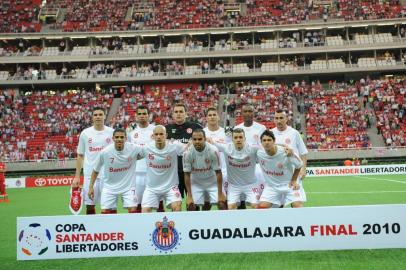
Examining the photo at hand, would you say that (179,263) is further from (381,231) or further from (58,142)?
(58,142)

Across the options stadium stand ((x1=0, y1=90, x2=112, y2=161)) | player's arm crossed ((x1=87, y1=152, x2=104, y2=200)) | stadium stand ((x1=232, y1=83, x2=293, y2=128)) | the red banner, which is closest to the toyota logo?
the red banner

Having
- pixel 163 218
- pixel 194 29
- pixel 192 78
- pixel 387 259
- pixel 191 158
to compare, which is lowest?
pixel 387 259

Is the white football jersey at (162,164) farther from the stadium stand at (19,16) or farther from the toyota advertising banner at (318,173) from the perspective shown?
the stadium stand at (19,16)

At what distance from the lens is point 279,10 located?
55.3 metres

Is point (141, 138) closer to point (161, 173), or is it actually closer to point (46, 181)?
point (161, 173)

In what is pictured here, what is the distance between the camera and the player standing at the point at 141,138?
410 inches

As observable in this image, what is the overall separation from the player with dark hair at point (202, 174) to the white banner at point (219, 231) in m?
1.33

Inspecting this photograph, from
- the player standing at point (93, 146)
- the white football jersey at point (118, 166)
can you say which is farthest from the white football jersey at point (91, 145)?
the white football jersey at point (118, 166)

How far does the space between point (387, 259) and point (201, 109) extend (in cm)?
3875

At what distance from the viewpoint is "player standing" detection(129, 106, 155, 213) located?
410 inches

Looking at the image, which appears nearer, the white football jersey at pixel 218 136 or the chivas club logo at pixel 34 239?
the chivas club logo at pixel 34 239

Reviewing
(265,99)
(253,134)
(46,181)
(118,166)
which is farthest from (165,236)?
(265,99)

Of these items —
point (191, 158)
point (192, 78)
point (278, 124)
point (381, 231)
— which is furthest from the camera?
point (192, 78)

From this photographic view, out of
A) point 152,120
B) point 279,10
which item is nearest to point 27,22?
point 152,120
